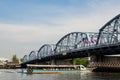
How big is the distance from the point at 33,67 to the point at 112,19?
117 ft

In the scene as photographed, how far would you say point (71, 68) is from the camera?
508 feet

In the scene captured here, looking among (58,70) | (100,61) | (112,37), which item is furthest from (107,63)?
(58,70)

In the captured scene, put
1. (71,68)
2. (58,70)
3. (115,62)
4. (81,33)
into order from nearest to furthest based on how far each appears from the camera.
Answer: (58,70) < (71,68) < (115,62) < (81,33)

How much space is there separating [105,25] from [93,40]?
2234 centimetres

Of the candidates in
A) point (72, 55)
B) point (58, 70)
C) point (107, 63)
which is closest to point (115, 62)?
point (107, 63)

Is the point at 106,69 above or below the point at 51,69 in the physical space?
below

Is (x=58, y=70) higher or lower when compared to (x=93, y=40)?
lower

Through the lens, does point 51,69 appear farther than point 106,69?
No

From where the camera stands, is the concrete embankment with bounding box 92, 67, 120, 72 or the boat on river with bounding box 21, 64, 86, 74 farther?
the concrete embankment with bounding box 92, 67, 120, 72

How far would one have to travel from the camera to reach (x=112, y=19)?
148875mm

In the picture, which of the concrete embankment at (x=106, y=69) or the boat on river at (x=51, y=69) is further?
the concrete embankment at (x=106, y=69)

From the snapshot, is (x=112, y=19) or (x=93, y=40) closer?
(x=112, y=19)

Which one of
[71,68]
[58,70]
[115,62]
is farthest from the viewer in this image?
[115,62]

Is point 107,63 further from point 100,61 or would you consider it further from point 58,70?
point 58,70
